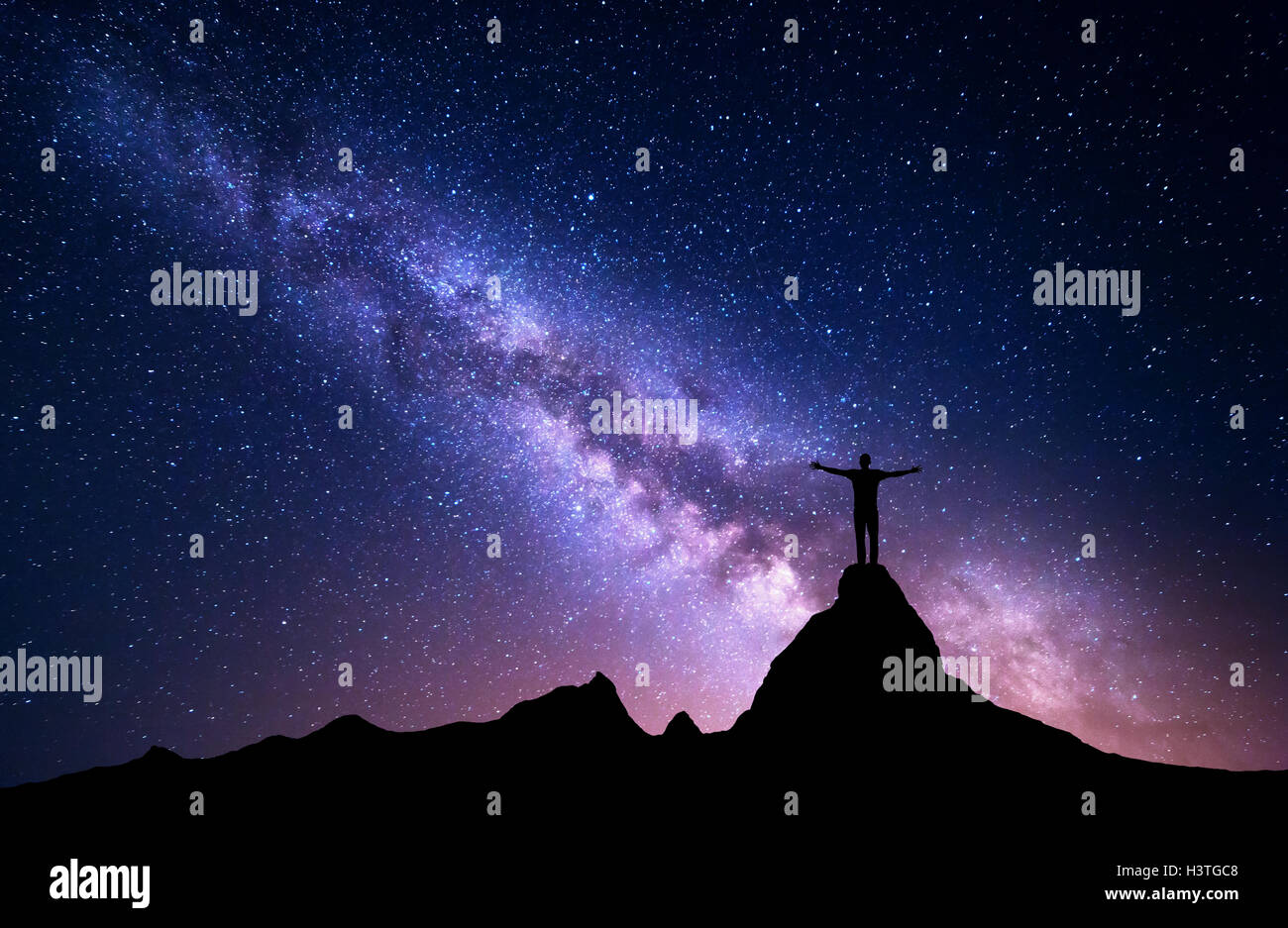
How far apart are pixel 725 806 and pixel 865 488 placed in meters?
9.55

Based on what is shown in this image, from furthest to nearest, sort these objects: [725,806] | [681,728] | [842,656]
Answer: [681,728] < [842,656] < [725,806]

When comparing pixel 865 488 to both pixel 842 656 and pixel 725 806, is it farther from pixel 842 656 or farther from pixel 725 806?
pixel 725 806

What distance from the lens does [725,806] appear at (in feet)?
59.3

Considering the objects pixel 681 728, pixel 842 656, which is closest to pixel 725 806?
pixel 681 728

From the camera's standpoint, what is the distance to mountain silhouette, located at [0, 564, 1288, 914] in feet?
55.0

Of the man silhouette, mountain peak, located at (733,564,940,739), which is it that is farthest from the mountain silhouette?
the man silhouette

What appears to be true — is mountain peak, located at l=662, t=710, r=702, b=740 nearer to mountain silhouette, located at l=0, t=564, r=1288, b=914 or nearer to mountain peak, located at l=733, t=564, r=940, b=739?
mountain silhouette, located at l=0, t=564, r=1288, b=914
